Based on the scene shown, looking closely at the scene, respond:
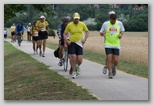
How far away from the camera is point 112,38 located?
44.1ft

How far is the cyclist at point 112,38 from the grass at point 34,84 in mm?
963

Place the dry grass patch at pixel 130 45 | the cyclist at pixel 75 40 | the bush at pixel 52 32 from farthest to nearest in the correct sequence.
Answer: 1. the bush at pixel 52 32
2. the cyclist at pixel 75 40
3. the dry grass patch at pixel 130 45

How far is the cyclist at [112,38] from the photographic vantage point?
13.3m

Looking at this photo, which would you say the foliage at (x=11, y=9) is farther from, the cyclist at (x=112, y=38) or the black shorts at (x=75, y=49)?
the cyclist at (x=112, y=38)

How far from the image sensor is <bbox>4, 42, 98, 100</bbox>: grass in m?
12.0

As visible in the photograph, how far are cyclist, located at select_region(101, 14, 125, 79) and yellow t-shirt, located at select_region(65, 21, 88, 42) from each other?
0.42m

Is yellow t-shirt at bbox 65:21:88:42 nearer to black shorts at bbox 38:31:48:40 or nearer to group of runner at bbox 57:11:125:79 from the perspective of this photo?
group of runner at bbox 57:11:125:79

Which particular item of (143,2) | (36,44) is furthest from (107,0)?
(36,44)

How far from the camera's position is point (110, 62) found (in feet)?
44.7

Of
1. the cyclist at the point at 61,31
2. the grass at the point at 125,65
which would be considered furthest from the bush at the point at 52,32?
the grass at the point at 125,65

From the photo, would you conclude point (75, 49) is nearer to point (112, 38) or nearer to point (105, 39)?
point (105, 39)

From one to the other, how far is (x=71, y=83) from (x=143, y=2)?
198cm

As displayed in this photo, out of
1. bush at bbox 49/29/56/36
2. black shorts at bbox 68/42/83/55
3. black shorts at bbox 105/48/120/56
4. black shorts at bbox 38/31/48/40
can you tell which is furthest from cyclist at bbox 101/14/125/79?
black shorts at bbox 38/31/48/40

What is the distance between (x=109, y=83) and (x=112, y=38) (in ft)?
3.00
